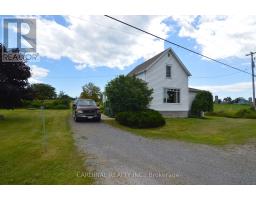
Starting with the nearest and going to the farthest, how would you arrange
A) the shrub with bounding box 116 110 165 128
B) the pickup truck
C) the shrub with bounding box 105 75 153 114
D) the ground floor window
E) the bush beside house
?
the shrub with bounding box 116 110 165 128, the bush beside house, the pickup truck, the shrub with bounding box 105 75 153 114, the ground floor window

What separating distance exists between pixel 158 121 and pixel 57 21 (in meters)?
9.54

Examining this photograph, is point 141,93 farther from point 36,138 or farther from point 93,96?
point 93,96

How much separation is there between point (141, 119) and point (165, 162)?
8.22 metres

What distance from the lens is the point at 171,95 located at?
973 inches

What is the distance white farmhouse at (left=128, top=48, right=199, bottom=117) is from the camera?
23.4 metres

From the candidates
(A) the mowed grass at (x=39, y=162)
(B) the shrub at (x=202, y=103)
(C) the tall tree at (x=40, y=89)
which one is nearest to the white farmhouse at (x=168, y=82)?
(B) the shrub at (x=202, y=103)

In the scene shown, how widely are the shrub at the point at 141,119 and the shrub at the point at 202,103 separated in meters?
10.4

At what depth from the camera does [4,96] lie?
1747cm

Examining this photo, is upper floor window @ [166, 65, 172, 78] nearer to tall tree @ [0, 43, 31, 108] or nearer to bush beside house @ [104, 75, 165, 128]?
bush beside house @ [104, 75, 165, 128]

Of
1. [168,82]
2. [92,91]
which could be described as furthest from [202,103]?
[92,91]

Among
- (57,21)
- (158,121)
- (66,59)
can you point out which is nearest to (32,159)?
(57,21)

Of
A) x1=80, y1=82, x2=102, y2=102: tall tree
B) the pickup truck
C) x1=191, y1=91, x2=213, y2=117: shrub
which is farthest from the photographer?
x1=80, y1=82, x2=102, y2=102: tall tree
